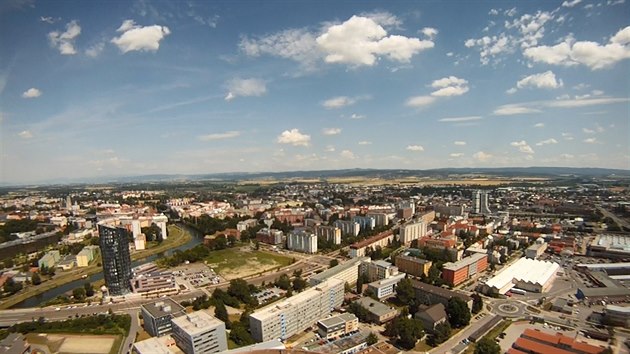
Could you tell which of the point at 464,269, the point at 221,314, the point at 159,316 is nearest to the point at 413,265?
the point at 464,269

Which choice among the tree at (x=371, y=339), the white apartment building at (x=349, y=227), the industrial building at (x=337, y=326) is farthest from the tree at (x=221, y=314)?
the white apartment building at (x=349, y=227)

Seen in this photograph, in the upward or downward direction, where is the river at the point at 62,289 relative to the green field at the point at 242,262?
downward

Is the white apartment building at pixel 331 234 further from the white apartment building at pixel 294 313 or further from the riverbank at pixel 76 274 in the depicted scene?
the riverbank at pixel 76 274

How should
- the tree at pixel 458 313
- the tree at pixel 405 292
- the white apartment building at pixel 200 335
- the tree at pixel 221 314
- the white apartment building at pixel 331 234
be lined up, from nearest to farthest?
1. the white apartment building at pixel 200 335
2. the tree at pixel 458 313
3. the tree at pixel 221 314
4. the tree at pixel 405 292
5. the white apartment building at pixel 331 234

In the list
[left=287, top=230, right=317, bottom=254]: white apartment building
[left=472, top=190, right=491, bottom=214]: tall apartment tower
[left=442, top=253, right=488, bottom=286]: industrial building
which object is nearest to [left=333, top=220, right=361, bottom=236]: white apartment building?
[left=287, top=230, right=317, bottom=254]: white apartment building

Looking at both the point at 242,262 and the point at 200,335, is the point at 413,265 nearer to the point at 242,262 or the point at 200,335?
the point at 242,262

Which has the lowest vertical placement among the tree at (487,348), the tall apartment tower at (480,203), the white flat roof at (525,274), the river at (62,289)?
the river at (62,289)

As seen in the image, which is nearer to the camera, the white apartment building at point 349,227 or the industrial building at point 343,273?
the industrial building at point 343,273

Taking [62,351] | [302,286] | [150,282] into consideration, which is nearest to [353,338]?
[302,286]

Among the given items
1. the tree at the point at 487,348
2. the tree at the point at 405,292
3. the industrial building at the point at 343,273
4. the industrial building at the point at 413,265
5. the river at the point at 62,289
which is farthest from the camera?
the industrial building at the point at 413,265
